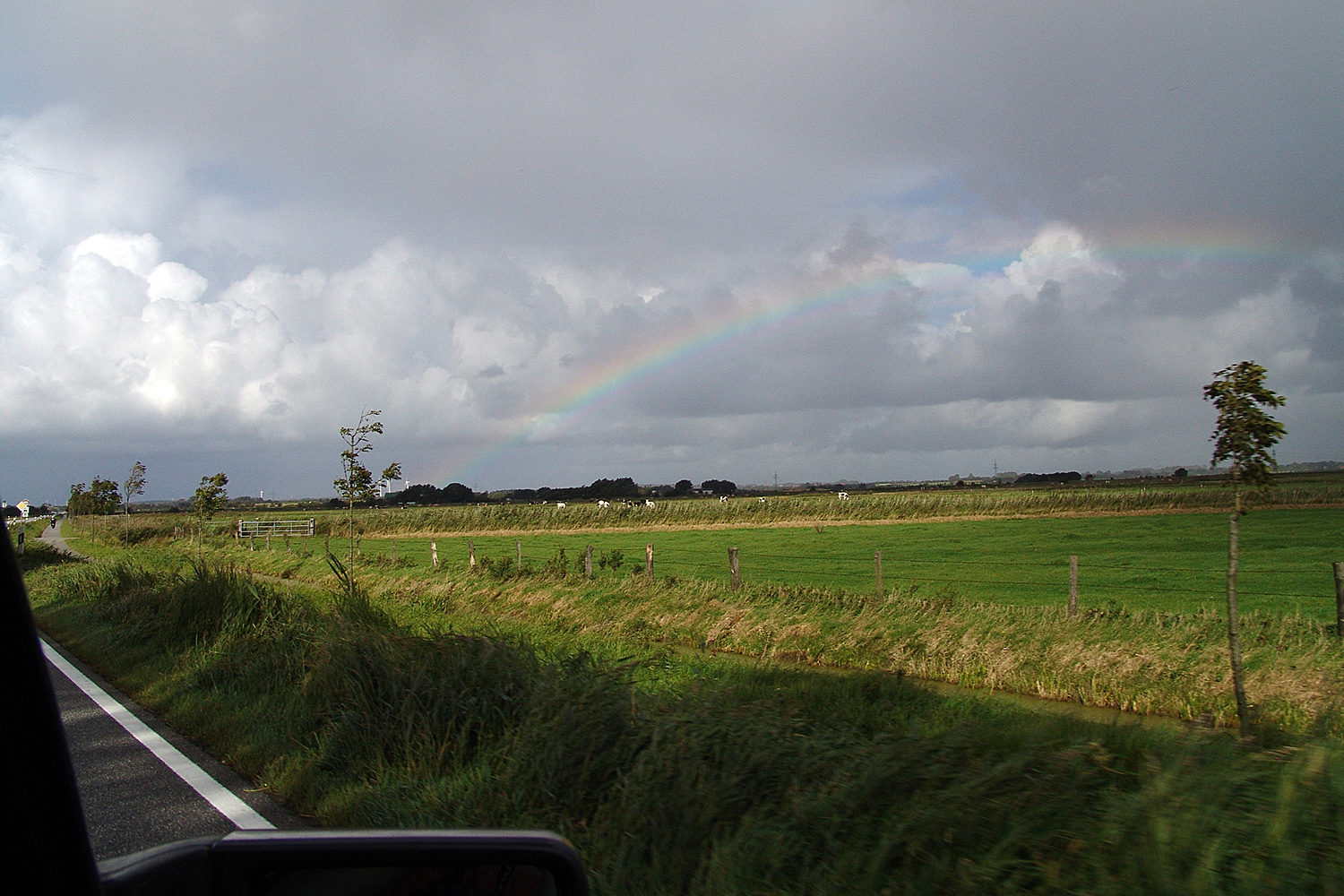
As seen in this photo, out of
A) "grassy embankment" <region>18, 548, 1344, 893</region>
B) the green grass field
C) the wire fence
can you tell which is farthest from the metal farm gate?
"grassy embankment" <region>18, 548, 1344, 893</region>

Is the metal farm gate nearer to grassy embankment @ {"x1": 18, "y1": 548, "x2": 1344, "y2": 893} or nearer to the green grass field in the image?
the green grass field

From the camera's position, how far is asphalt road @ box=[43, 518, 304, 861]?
17.8ft

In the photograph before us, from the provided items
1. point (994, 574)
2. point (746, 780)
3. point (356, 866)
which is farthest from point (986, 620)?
point (994, 574)

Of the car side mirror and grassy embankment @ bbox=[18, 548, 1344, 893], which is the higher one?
the car side mirror

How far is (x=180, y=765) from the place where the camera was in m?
6.94

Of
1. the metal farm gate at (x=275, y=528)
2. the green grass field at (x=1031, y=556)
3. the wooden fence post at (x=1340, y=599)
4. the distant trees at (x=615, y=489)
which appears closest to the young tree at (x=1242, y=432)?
the wooden fence post at (x=1340, y=599)

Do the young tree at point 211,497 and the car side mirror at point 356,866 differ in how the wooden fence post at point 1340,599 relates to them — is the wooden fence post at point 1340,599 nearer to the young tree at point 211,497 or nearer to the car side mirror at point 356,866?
the car side mirror at point 356,866

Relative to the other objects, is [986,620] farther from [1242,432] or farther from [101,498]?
[101,498]

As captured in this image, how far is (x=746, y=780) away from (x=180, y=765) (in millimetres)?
4777

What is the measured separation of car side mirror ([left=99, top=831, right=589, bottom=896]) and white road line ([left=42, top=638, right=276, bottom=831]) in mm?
2519

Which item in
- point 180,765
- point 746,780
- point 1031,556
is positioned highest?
point 746,780

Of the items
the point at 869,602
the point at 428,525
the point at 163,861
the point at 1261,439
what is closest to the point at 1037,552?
the point at 869,602

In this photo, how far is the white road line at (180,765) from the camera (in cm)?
563

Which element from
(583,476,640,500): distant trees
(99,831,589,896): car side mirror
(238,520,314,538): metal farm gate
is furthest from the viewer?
(583,476,640,500): distant trees
